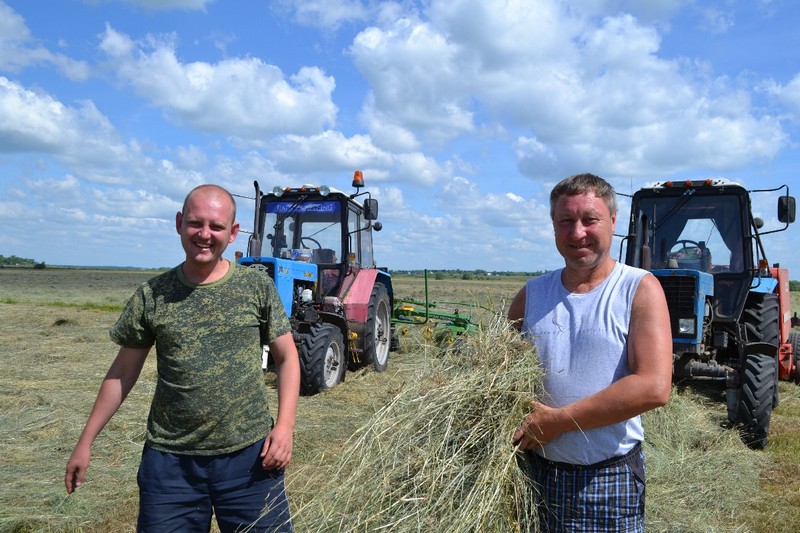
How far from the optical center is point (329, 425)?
5.55 metres

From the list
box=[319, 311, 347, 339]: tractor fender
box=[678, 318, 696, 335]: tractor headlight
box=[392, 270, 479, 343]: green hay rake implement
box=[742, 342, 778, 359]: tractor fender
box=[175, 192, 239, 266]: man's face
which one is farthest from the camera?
box=[392, 270, 479, 343]: green hay rake implement

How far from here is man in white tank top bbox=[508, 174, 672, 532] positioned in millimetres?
1648

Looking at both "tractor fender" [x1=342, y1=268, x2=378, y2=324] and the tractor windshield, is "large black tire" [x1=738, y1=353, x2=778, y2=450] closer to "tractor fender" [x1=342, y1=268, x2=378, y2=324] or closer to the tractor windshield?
"tractor fender" [x1=342, y1=268, x2=378, y2=324]

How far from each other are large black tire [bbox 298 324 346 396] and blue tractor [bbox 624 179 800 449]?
3168mm

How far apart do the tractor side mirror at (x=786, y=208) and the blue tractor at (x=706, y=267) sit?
80 mm

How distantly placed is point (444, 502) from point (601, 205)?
3.01 feet

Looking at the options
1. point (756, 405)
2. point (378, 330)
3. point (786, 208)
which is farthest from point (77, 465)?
point (378, 330)

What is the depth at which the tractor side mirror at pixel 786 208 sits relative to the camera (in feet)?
18.7

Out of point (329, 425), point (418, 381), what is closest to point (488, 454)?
point (418, 381)

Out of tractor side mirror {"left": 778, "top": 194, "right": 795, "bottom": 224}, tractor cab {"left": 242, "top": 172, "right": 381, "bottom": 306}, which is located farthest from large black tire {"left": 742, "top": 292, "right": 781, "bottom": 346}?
tractor cab {"left": 242, "top": 172, "right": 381, "bottom": 306}

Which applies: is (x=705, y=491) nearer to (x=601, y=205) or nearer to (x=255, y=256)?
(x=601, y=205)

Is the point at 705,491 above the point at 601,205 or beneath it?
beneath

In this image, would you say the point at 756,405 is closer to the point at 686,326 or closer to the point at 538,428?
the point at 686,326

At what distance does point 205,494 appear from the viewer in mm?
2072
